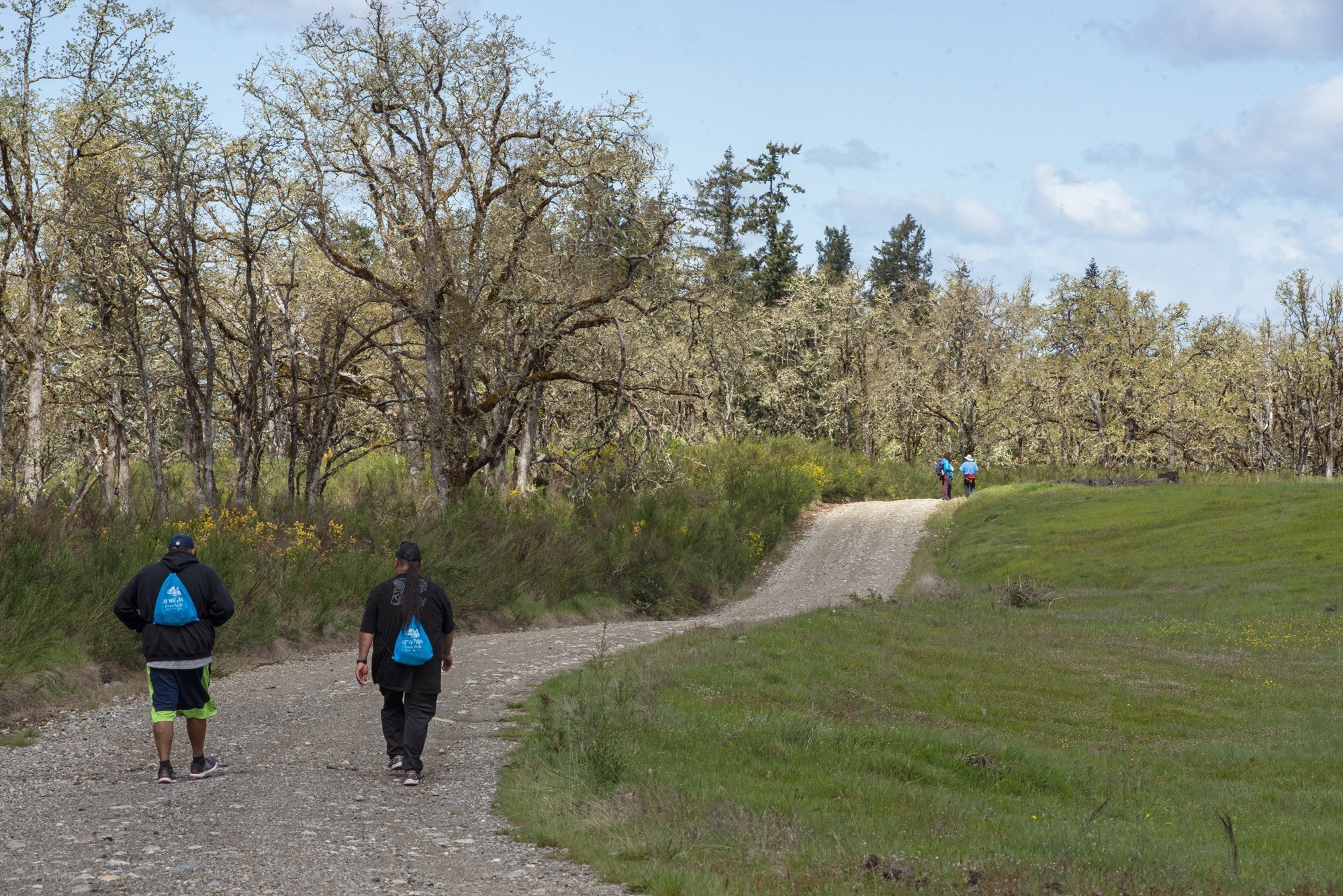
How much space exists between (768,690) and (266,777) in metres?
6.49

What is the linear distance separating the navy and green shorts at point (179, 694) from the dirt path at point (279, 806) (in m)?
0.53

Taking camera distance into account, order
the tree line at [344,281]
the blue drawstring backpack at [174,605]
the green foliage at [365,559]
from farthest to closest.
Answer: the tree line at [344,281], the green foliage at [365,559], the blue drawstring backpack at [174,605]

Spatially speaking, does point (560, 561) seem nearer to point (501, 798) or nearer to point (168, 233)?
point (168, 233)

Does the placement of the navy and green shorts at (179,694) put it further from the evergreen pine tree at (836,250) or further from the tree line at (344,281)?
the evergreen pine tree at (836,250)

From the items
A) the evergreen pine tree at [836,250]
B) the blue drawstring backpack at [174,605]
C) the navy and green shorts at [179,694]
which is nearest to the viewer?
the navy and green shorts at [179,694]

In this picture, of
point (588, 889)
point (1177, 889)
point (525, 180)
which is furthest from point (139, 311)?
point (1177, 889)

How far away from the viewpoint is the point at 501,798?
26.5ft

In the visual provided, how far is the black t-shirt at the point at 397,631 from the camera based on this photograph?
920 cm

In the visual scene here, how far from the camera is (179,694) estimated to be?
8.89 metres

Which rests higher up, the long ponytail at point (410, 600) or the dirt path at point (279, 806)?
the long ponytail at point (410, 600)

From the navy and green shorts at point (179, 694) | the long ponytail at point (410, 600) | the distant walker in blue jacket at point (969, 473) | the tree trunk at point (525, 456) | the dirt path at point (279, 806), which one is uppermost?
the tree trunk at point (525, 456)

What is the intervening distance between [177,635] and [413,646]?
186cm

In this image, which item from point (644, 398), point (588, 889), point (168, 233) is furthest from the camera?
point (644, 398)

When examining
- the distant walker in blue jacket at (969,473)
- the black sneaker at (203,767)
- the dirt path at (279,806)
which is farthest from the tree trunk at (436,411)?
the distant walker in blue jacket at (969,473)
